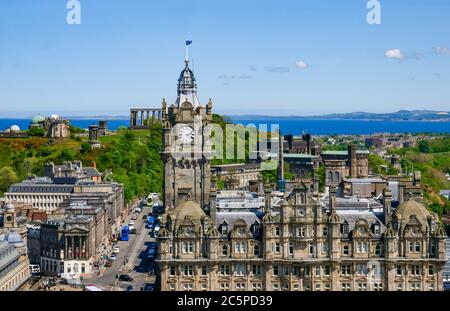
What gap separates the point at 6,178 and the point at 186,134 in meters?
65.5

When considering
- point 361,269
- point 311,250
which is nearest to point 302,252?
point 311,250

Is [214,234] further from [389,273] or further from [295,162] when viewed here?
[295,162]

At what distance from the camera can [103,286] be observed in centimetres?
7288

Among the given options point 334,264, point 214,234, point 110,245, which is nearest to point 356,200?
point 334,264

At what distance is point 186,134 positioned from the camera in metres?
76.8

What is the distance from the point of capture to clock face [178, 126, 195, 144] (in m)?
76.5

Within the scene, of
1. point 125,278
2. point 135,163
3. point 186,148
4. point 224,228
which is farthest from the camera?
point 135,163

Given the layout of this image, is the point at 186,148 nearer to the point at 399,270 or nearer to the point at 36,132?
the point at 399,270

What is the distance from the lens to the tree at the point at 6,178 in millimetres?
132413

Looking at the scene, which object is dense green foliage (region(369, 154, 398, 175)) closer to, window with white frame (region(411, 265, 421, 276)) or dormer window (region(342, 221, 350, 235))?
window with white frame (region(411, 265, 421, 276))
